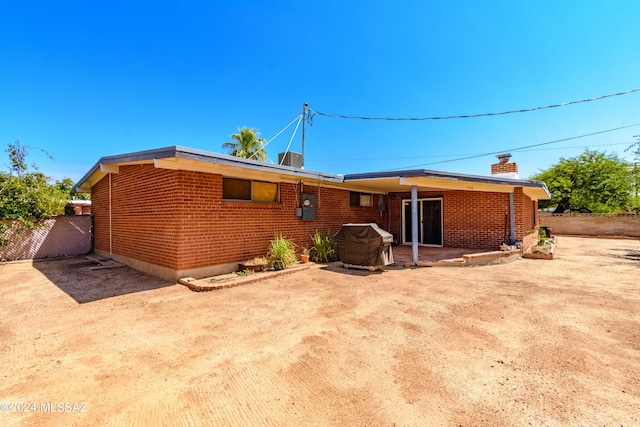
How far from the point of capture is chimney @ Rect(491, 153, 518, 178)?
1248 centimetres

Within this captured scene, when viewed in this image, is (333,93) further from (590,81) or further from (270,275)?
(270,275)

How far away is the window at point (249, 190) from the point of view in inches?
278

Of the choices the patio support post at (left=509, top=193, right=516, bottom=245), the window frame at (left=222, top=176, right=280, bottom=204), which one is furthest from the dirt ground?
the patio support post at (left=509, top=193, right=516, bottom=245)

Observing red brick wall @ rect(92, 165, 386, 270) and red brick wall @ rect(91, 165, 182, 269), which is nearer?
red brick wall @ rect(92, 165, 386, 270)

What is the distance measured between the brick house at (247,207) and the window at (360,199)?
1.7 inches

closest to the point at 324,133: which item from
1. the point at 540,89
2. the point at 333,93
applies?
the point at 333,93

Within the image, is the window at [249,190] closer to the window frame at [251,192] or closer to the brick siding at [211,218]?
the window frame at [251,192]

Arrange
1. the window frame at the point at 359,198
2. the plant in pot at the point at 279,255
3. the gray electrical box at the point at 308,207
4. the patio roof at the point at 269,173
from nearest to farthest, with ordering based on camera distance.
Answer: the patio roof at the point at 269,173, the plant in pot at the point at 279,255, the gray electrical box at the point at 308,207, the window frame at the point at 359,198

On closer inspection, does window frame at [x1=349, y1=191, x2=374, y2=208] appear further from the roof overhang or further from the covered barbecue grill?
the covered barbecue grill

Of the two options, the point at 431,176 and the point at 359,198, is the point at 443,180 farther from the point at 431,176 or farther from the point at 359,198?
the point at 359,198

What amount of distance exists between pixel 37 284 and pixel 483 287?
10.0m

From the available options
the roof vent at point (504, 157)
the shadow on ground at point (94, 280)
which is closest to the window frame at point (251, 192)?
the shadow on ground at point (94, 280)

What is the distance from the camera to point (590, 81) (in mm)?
10445

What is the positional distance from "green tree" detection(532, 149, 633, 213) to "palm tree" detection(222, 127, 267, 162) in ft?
82.3
